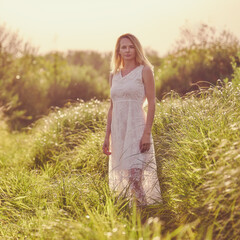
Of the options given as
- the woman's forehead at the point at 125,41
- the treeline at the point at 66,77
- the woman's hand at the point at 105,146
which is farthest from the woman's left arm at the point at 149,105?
the treeline at the point at 66,77

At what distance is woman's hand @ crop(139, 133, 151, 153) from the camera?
3.79 metres

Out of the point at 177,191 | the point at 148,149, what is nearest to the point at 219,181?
the point at 177,191

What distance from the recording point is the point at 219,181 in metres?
2.76

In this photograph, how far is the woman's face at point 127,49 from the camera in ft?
13.0

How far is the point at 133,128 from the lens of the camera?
3.94m

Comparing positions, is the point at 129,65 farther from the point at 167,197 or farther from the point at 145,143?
the point at 167,197

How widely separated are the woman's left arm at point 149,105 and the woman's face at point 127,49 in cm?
23

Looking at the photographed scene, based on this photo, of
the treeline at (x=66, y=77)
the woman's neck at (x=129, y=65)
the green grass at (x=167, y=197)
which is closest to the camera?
the green grass at (x=167, y=197)

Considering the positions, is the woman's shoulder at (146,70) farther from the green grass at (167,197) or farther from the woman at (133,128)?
the green grass at (167,197)

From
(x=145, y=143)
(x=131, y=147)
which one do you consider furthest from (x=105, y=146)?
(x=145, y=143)

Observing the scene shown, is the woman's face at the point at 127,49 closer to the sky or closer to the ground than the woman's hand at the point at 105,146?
closer to the sky

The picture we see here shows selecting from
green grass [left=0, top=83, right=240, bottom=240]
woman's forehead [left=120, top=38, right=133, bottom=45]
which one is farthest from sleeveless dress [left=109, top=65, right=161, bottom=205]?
woman's forehead [left=120, top=38, right=133, bottom=45]

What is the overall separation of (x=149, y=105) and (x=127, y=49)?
0.66 meters

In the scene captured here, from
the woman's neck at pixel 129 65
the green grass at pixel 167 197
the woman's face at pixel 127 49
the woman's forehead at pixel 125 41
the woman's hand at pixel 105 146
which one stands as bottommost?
the green grass at pixel 167 197
